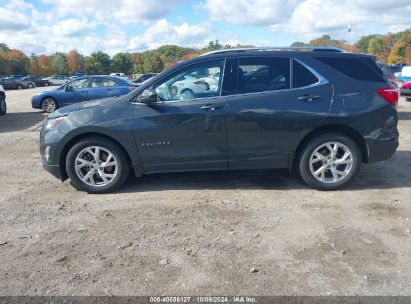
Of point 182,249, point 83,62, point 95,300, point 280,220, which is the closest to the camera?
point 95,300

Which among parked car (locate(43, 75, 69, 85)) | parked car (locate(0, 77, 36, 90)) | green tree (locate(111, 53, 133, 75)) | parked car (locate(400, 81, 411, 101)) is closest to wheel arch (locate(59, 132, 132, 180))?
parked car (locate(400, 81, 411, 101))

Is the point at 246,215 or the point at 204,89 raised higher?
the point at 204,89

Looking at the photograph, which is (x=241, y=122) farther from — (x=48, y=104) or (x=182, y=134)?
(x=48, y=104)

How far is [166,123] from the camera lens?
5125mm

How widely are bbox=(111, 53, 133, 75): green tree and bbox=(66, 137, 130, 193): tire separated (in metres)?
110

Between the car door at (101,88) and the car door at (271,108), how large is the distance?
10.2m

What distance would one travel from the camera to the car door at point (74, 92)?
15.0m

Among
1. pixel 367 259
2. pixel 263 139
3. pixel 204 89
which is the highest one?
pixel 204 89

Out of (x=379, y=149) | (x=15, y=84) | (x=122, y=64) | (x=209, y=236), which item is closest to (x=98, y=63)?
(x=122, y=64)

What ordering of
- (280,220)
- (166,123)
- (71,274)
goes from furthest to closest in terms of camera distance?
1. (166,123)
2. (280,220)
3. (71,274)

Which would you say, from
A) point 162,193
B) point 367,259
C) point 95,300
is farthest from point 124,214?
point 367,259

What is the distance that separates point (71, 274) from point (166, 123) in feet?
7.59

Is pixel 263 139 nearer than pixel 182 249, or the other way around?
pixel 182 249

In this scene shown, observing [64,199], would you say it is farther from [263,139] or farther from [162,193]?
[263,139]
